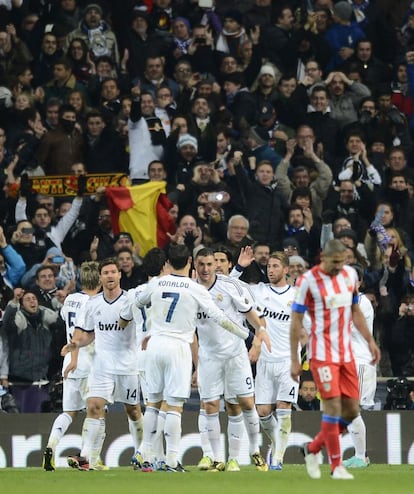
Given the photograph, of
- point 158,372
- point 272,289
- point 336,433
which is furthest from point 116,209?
point 336,433

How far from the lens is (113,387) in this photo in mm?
17453

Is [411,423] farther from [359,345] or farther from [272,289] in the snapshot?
[272,289]

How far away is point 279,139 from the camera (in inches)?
974

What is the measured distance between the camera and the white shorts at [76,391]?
18.0m

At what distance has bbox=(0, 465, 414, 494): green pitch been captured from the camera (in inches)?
520

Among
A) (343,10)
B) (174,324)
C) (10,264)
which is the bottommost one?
(174,324)

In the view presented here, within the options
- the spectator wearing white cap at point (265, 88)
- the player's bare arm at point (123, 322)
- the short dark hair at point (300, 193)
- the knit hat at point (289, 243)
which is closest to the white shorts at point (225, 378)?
the player's bare arm at point (123, 322)

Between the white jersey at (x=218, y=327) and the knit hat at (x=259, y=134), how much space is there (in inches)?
312

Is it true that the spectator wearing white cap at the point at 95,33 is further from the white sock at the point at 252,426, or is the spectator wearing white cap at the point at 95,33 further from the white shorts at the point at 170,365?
the white shorts at the point at 170,365

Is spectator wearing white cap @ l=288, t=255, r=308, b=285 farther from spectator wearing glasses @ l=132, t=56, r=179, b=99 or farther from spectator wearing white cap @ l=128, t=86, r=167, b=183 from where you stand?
spectator wearing glasses @ l=132, t=56, r=179, b=99

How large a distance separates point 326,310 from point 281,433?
388cm

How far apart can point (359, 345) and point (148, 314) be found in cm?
343

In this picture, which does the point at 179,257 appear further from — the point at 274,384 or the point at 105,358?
the point at 274,384

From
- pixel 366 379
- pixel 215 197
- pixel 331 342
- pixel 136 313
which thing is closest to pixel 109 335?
pixel 136 313
